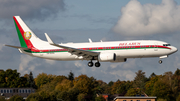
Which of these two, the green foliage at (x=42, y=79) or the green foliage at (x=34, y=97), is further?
the green foliage at (x=42, y=79)

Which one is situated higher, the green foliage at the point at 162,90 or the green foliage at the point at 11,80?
the green foliage at the point at 11,80

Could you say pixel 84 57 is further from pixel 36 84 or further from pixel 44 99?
pixel 36 84

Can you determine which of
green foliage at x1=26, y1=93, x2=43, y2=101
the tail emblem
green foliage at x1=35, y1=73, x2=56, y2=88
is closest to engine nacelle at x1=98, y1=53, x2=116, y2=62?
the tail emblem

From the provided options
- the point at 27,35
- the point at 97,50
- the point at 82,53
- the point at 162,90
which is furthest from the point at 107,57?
the point at 162,90

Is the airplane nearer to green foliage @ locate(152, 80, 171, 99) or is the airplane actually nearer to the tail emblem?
the tail emblem

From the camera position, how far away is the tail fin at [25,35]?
8119 cm

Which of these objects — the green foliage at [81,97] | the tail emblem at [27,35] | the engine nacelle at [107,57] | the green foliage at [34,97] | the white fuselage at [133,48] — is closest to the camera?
the white fuselage at [133,48]

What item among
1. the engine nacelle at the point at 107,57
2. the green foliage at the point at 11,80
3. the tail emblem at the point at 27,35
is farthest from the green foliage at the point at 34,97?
the engine nacelle at the point at 107,57

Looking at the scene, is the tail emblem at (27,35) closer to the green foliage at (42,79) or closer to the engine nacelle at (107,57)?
the engine nacelle at (107,57)

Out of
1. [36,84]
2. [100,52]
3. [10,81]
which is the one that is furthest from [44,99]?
[36,84]

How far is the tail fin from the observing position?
81.2 meters

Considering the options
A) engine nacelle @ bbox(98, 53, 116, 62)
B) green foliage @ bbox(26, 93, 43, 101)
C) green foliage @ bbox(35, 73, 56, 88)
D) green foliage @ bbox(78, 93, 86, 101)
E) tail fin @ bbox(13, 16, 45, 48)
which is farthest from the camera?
green foliage @ bbox(35, 73, 56, 88)

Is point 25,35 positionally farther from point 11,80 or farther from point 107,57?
point 11,80

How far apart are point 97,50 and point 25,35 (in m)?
21.9
